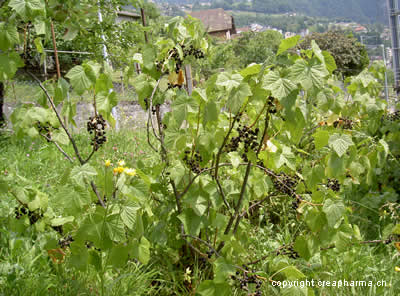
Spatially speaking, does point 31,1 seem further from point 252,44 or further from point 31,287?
point 252,44

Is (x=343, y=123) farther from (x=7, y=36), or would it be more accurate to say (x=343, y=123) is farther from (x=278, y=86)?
(x=7, y=36)

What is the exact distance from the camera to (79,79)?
1.23m

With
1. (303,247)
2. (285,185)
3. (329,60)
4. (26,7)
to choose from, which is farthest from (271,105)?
(26,7)

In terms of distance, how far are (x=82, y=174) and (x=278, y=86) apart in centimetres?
65

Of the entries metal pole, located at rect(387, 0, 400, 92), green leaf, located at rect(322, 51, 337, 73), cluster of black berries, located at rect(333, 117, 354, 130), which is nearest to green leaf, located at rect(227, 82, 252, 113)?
green leaf, located at rect(322, 51, 337, 73)

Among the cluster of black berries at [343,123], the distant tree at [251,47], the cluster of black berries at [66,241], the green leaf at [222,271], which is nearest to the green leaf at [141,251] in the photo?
the green leaf at [222,271]

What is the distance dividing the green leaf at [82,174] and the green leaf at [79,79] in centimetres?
28

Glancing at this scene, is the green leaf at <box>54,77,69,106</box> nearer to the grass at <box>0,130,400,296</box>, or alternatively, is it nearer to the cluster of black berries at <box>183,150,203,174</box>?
the grass at <box>0,130,400,296</box>

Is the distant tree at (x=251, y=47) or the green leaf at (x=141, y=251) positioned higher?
the green leaf at (x=141, y=251)

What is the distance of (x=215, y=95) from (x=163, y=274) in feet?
3.00

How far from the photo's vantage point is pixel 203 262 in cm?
164

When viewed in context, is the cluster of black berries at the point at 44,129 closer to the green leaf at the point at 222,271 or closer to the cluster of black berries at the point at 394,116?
the green leaf at the point at 222,271

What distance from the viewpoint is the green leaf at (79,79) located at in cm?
121

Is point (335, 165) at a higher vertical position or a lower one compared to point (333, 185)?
higher
